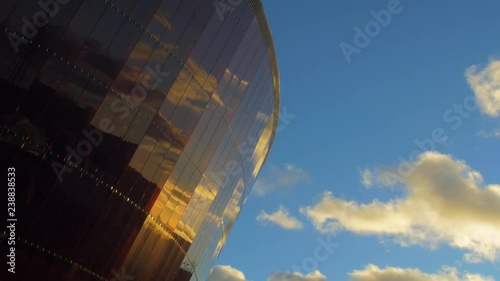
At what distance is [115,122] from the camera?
39.3ft

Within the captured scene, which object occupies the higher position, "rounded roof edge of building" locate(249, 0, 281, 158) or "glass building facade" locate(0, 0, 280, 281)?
"rounded roof edge of building" locate(249, 0, 281, 158)

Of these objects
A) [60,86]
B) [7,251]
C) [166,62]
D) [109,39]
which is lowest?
[7,251]

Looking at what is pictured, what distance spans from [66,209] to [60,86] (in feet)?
9.70

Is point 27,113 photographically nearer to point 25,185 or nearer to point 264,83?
point 25,185

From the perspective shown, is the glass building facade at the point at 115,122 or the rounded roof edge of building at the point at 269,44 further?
the rounded roof edge of building at the point at 269,44

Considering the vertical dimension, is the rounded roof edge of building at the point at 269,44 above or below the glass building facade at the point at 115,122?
above

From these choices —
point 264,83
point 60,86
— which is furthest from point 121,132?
point 264,83

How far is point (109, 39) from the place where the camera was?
11484mm

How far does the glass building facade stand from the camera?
1016 centimetres

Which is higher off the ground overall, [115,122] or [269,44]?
[269,44]

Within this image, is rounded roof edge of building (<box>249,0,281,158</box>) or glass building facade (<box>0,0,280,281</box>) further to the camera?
rounded roof edge of building (<box>249,0,281,158</box>)

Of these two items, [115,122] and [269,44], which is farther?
[269,44]

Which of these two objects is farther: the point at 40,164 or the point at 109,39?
the point at 109,39

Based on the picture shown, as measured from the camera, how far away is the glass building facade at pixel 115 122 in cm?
1016
